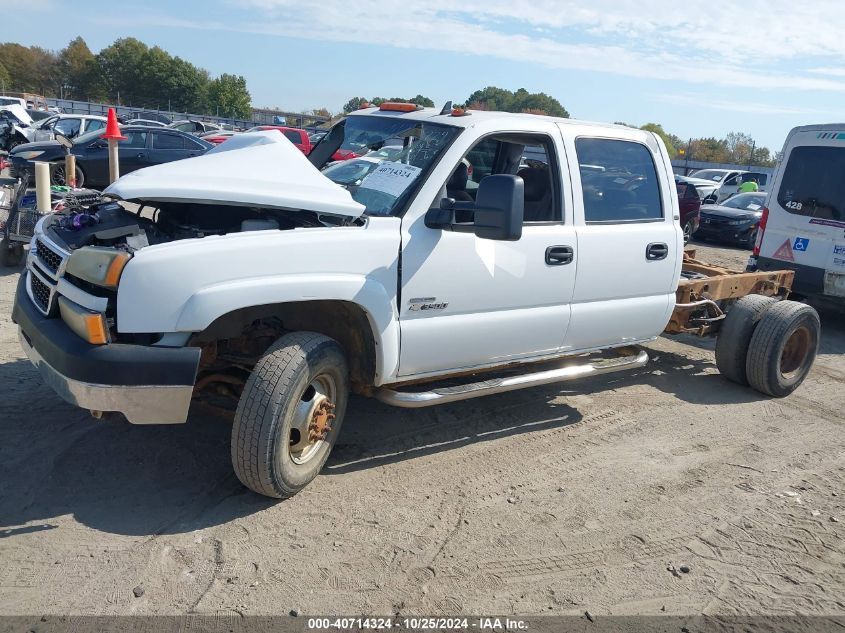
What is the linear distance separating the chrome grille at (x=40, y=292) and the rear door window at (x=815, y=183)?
834 cm

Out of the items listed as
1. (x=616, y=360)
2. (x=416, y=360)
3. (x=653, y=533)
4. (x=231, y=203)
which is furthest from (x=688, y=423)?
(x=231, y=203)

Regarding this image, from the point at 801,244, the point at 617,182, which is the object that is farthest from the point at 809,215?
the point at 617,182

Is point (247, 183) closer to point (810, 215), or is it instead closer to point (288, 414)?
point (288, 414)

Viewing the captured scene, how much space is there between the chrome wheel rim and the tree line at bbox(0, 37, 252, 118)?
239ft

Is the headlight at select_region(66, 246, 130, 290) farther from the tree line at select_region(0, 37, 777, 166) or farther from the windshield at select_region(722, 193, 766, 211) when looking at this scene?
the tree line at select_region(0, 37, 777, 166)

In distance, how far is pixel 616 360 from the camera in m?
5.43

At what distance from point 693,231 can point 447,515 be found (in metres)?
14.2

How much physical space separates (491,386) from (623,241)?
1.46 metres

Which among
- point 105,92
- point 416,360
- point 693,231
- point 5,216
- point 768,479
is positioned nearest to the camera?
point 416,360

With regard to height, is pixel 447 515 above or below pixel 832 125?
below

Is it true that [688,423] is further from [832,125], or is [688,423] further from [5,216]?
[5,216]

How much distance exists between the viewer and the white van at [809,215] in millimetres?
8523

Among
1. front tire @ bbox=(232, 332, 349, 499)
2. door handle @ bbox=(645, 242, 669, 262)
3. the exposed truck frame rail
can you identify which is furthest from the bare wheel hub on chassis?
the exposed truck frame rail

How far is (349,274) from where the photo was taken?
3783 millimetres
